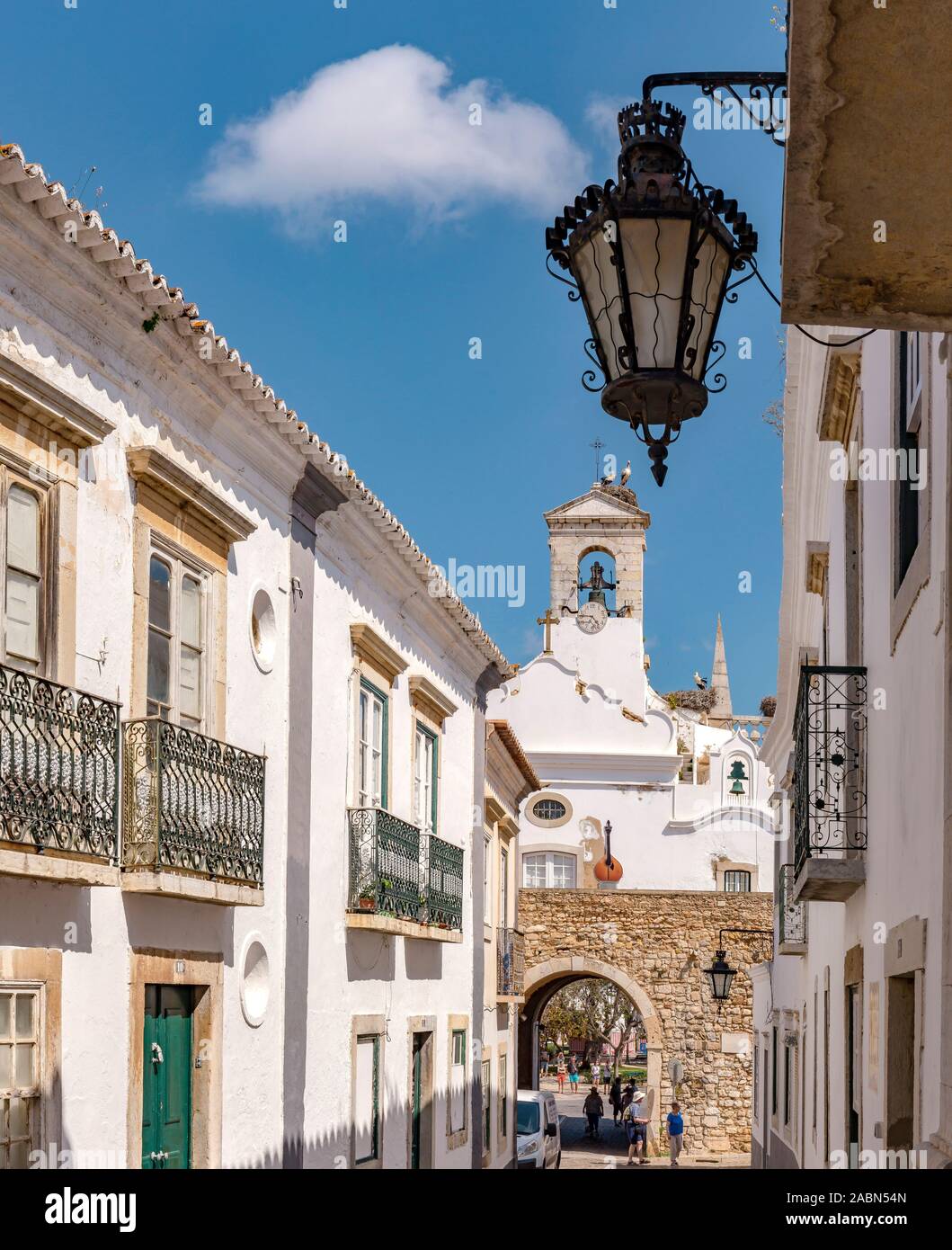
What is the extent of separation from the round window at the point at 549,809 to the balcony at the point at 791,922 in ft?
67.3

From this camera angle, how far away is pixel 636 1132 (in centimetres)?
3077

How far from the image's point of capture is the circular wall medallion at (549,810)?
128 feet

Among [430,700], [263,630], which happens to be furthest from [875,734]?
[430,700]

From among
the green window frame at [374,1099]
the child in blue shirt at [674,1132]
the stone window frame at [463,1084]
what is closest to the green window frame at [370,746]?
the green window frame at [374,1099]

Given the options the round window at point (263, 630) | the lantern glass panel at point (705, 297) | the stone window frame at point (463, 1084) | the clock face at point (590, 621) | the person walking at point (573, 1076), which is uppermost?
the clock face at point (590, 621)

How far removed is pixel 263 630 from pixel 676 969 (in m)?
24.1

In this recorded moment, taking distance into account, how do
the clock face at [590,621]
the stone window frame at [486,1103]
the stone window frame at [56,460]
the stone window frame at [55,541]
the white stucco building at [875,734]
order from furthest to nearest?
the clock face at [590,621], the stone window frame at [486,1103], the stone window frame at [55,541], the stone window frame at [56,460], the white stucco building at [875,734]

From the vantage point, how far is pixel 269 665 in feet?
36.1

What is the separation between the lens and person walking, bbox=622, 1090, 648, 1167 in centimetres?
3081

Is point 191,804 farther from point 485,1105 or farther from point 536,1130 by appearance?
point 536,1130

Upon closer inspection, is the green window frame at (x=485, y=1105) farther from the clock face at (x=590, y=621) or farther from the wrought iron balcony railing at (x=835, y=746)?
the clock face at (x=590, y=621)

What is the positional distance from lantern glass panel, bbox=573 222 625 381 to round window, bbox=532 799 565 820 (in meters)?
35.2

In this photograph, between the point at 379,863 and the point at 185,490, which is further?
the point at 379,863
